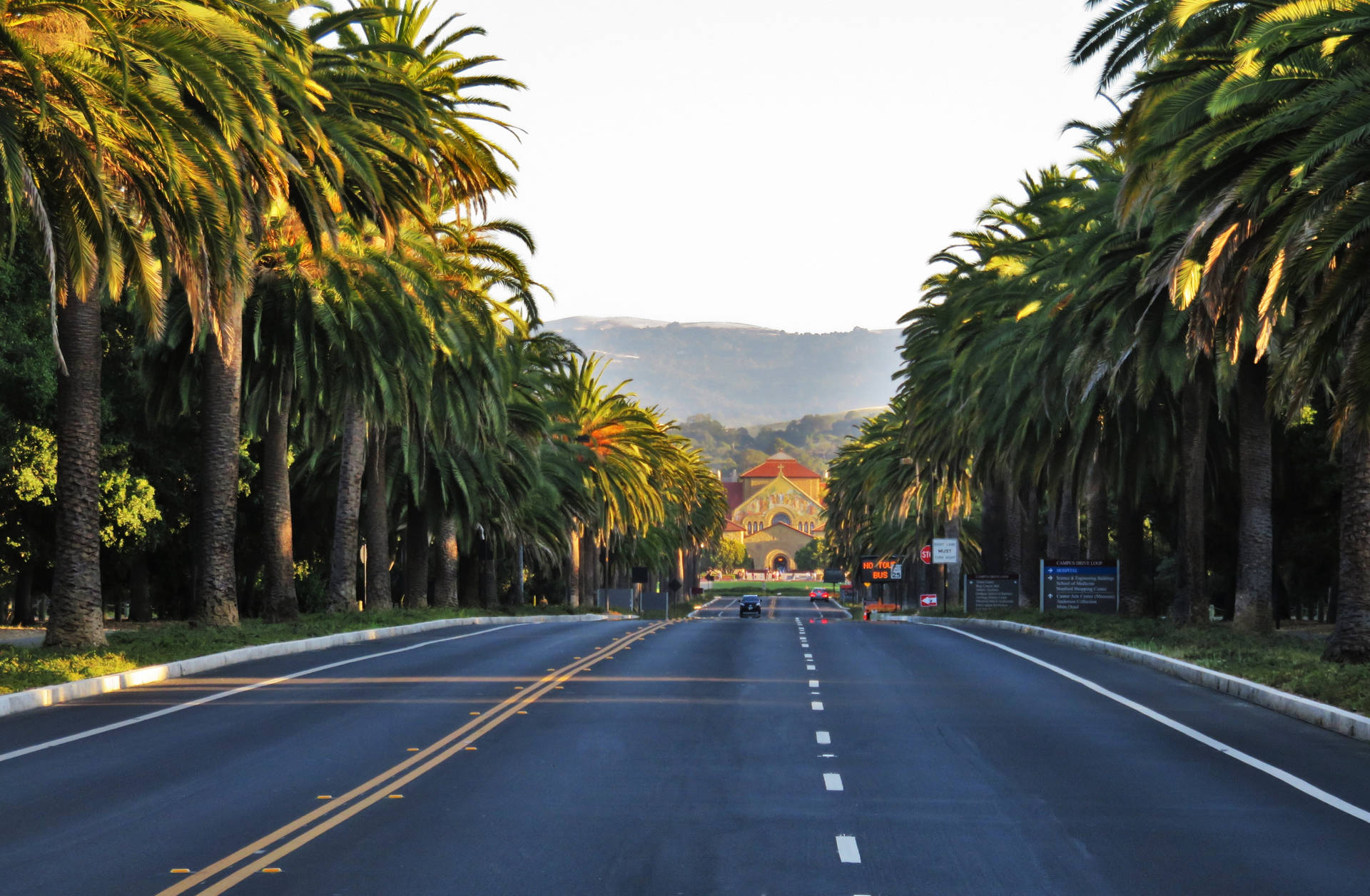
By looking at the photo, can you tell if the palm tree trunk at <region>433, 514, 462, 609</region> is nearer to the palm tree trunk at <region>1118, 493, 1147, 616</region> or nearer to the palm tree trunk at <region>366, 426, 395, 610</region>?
the palm tree trunk at <region>366, 426, 395, 610</region>

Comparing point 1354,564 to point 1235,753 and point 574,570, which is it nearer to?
point 1235,753

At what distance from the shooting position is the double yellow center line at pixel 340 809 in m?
8.22

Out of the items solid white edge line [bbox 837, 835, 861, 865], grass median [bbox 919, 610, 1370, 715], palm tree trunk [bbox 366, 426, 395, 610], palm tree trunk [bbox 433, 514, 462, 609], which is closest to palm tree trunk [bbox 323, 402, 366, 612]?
palm tree trunk [bbox 366, 426, 395, 610]

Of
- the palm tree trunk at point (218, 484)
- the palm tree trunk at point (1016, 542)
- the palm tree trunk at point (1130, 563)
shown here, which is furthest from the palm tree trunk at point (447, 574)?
the palm tree trunk at point (1130, 563)

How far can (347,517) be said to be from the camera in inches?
1481

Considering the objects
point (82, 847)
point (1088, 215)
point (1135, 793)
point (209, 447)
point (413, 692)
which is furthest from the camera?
point (1088, 215)

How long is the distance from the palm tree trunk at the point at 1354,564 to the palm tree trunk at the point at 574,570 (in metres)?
47.4

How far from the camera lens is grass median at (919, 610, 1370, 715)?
56.5ft

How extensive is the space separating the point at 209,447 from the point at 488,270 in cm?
1257

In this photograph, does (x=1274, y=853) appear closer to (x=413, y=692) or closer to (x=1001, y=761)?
(x=1001, y=761)

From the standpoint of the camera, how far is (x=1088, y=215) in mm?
31219

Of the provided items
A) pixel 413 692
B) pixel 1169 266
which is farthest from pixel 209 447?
pixel 1169 266

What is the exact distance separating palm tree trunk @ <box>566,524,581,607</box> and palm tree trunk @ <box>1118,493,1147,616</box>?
102 feet

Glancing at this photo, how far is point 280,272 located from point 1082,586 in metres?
22.7
